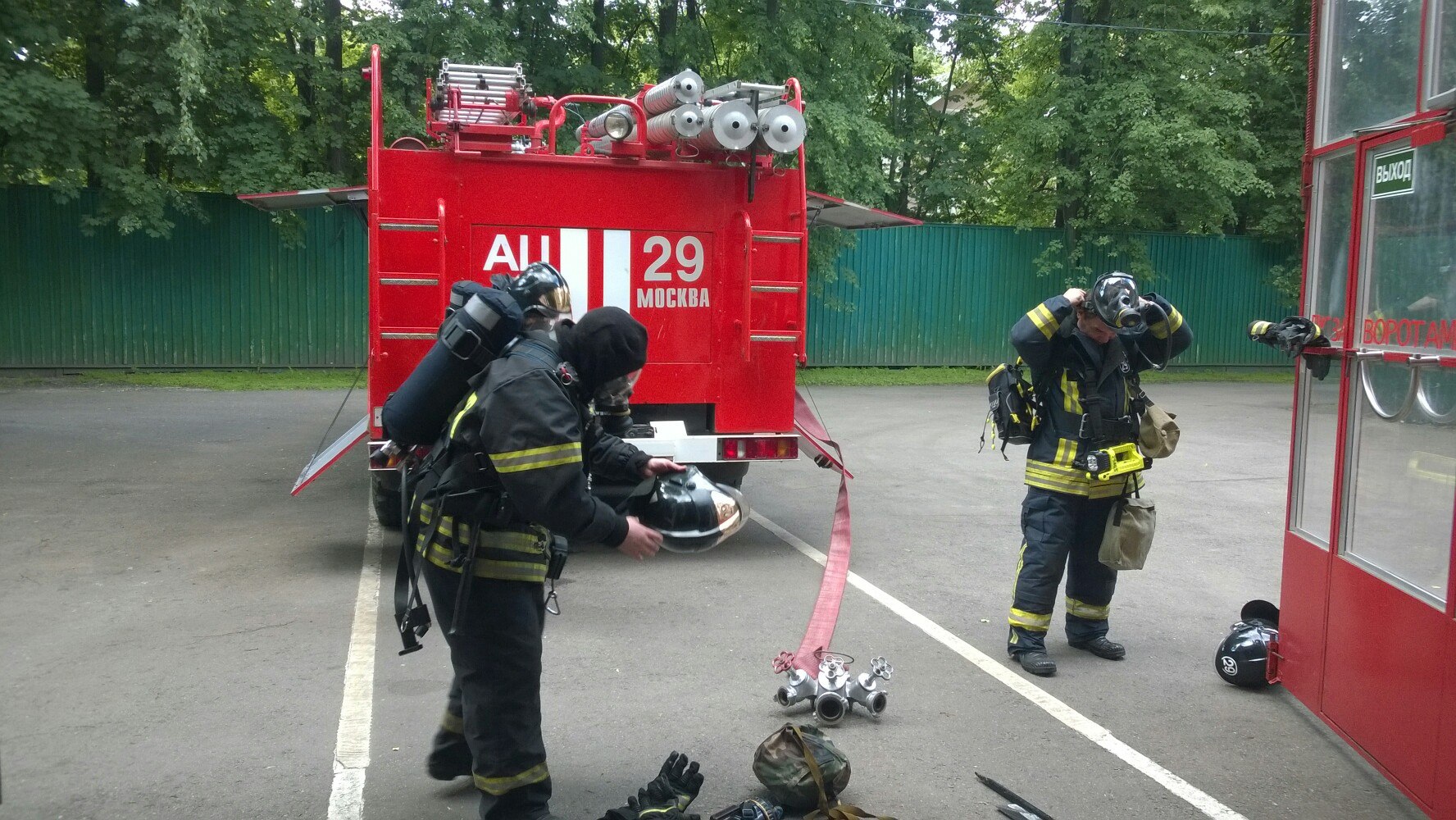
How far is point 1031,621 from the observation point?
5414 millimetres

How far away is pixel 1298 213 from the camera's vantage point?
23.0 meters

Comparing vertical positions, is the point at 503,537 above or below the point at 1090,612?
above

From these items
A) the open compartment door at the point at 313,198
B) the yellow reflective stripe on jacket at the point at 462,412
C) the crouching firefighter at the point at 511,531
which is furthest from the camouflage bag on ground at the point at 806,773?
the open compartment door at the point at 313,198

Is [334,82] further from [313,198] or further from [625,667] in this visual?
[625,667]

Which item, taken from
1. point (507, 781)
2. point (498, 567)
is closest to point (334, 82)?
point (498, 567)

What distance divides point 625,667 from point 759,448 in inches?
99.1

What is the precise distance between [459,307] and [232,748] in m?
1.96

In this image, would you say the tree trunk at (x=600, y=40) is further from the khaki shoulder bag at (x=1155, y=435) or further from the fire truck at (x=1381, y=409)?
the fire truck at (x=1381, y=409)

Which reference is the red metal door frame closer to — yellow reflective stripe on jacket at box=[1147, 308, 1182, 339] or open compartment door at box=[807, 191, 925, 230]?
yellow reflective stripe on jacket at box=[1147, 308, 1182, 339]

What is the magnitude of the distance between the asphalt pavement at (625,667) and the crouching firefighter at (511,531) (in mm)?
565

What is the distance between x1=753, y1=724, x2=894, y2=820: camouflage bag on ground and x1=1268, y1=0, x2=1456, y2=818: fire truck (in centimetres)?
184

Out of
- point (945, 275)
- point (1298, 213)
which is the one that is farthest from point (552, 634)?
point (1298, 213)

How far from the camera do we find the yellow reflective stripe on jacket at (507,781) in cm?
345

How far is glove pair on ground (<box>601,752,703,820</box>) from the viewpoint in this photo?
3.58 metres
